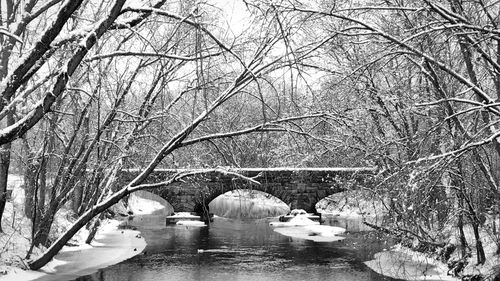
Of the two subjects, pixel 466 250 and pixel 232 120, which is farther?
pixel 466 250

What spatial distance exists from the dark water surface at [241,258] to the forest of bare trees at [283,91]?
2.09 meters

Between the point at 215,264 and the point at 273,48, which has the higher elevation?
the point at 273,48

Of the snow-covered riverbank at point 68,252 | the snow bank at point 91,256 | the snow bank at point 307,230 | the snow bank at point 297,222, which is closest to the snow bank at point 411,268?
the snow bank at point 307,230

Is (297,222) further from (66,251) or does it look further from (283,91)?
(283,91)

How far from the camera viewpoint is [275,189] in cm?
3067

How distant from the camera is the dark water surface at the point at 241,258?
1312 centimetres

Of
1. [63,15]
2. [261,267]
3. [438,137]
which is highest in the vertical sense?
[63,15]

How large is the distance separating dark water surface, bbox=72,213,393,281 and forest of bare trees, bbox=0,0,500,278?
2.09 m

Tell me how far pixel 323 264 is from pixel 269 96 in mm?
9758

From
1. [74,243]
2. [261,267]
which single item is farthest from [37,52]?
[74,243]

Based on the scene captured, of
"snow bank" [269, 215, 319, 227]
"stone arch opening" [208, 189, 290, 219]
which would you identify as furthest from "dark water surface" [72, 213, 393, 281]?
"stone arch opening" [208, 189, 290, 219]

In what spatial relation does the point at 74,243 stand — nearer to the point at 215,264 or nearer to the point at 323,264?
the point at 215,264

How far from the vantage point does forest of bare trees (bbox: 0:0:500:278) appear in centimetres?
520


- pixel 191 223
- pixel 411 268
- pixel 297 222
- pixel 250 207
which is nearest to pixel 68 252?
pixel 411 268
